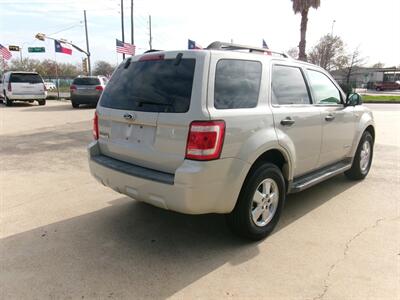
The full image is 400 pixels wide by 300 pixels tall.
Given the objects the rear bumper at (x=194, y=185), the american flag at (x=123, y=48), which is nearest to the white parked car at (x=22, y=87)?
the american flag at (x=123, y=48)

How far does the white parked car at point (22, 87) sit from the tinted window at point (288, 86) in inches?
709

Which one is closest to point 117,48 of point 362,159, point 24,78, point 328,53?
point 24,78

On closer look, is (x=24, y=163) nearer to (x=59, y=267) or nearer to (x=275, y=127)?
(x=59, y=267)

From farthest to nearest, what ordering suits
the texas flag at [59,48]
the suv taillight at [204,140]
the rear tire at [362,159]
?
the texas flag at [59,48] < the rear tire at [362,159] < the suv taillight at [204,140]

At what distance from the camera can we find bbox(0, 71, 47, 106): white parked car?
18438mm

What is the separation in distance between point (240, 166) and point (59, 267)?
1806 mm

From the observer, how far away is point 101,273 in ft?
9.61

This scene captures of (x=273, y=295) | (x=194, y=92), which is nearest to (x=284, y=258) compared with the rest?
(x=273, y=295)

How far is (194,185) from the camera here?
2865 millimetres

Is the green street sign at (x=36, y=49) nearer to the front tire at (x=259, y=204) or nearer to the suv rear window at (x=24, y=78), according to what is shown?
the suv rear window at (x=24, y=78)

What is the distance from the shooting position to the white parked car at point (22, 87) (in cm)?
1844

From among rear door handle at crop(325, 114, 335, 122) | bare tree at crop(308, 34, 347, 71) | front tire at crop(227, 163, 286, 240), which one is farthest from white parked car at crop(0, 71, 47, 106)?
bare tree at crop(308, 34, 347, 71)

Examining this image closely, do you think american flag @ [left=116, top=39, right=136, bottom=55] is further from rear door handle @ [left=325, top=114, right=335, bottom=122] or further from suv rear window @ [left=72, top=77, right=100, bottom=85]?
rear door handle @ [left=325, top=114, right=335, bottom=122]

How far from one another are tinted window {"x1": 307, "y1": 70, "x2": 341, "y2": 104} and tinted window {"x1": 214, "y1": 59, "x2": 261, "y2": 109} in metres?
1.14
